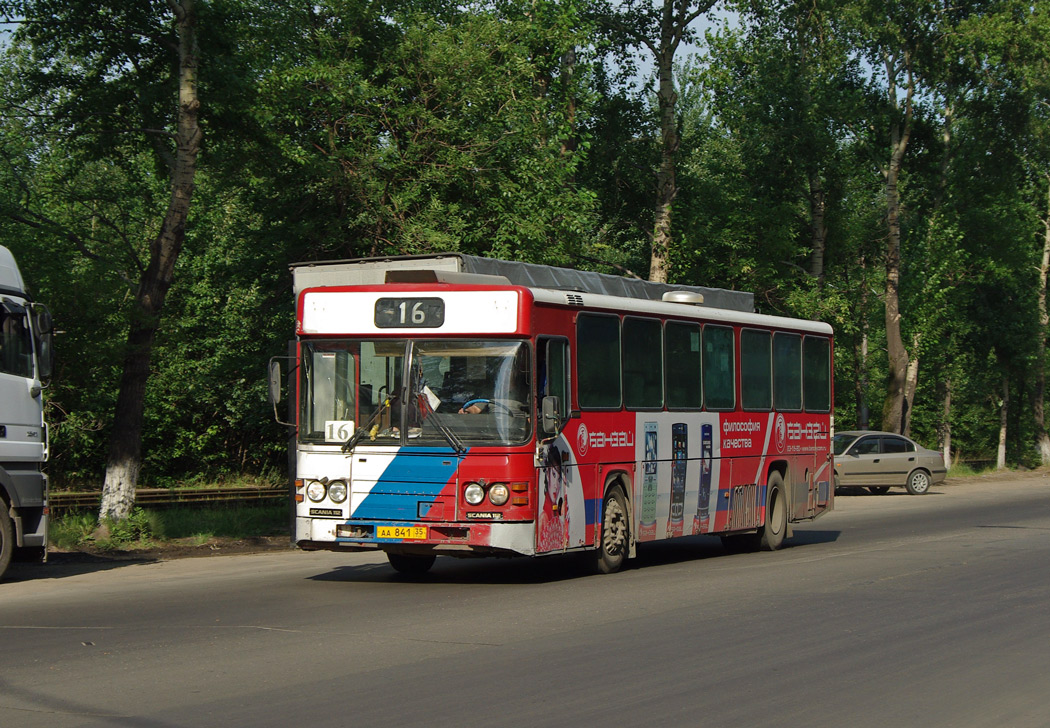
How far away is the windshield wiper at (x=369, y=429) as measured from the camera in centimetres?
1306

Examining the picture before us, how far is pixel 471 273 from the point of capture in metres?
13.6

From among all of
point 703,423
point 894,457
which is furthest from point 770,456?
point 894,457

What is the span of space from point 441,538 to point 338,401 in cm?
188

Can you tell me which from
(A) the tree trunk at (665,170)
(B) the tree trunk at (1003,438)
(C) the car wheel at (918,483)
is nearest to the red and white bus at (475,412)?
(A) the tree trunk at (665,170)

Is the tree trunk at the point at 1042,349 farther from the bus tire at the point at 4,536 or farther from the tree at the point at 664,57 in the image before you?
the bus tire at the point at 4,536

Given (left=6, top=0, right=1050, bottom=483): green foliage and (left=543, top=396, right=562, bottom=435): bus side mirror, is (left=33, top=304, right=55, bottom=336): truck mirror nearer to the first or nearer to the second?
(left=6, top=0, right=1050, bottom=483): green foliage

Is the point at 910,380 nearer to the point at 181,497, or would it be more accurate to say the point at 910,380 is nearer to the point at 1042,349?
the point at 1042,349

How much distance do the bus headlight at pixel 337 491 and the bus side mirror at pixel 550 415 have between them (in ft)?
7.23

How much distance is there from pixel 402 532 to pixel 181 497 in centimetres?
1803

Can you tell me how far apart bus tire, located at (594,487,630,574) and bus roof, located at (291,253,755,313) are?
8.25 ft

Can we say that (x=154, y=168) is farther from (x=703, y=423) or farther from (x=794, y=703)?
(x=794, y=703)

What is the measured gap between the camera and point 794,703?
7.46 m

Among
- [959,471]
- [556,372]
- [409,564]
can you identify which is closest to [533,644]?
[556,372]

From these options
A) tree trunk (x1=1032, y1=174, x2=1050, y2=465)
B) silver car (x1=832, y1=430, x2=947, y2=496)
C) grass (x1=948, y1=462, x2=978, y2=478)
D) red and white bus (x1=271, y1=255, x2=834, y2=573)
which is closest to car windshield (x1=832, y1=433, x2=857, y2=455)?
silver car (x1=832, y1=430, x2=947, y2=496)
